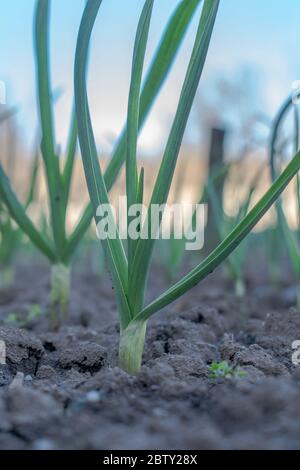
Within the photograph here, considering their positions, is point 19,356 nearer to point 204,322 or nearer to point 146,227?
point 146,227

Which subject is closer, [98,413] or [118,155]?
[98,413]

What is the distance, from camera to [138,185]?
1016mm

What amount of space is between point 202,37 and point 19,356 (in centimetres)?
67

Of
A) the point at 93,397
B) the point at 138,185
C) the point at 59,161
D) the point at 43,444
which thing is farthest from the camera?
the point at 59,161

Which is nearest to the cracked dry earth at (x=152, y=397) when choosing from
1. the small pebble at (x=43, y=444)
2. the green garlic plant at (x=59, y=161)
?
the small pebble at (x=43, y=444)

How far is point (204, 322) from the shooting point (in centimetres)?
156

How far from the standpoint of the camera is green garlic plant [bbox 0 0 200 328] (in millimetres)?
1241

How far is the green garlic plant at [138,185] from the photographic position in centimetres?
91

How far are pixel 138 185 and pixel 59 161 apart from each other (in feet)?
1.73

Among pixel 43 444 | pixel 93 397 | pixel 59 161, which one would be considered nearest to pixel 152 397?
pixel 93 397

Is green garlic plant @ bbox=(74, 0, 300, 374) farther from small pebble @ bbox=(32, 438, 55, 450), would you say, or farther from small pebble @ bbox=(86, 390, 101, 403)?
small pebble @ bbox=(32, 438, 55, 450)

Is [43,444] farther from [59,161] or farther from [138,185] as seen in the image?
[59,161]

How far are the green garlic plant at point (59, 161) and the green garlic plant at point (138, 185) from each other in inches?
10.6

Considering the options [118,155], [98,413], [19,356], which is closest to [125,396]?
[98,413]
